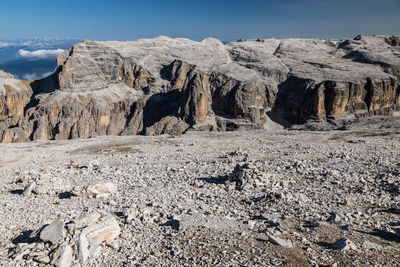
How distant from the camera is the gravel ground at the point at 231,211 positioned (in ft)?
30.8

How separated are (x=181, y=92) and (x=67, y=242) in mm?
93557

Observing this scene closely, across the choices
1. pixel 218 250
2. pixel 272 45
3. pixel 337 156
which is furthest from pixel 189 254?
pixel 272 45

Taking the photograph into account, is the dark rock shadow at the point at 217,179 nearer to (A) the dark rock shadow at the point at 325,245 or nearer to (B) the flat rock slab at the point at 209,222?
(B) the flat rock slab at the point at 209,222

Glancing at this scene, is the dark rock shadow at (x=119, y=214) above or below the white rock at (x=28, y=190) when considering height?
above

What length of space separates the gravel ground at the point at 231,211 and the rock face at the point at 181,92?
66.8 meters

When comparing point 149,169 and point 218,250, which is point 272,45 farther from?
point 218,250

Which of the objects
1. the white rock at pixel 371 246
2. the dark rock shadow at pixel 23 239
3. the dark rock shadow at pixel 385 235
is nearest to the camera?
the white rock at pixel 371 246

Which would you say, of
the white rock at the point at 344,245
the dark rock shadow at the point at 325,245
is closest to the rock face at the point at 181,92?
the dark rock shadow at the point at 325,245

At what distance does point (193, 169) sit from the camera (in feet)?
68.8

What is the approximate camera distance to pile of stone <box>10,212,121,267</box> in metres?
9.19

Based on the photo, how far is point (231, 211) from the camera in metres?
12.9

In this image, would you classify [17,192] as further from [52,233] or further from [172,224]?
[172,224]

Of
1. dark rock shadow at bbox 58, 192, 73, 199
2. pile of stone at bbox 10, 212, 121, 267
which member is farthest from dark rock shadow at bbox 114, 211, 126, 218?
dark rock shadow at bbox 58, 192, 73, 199

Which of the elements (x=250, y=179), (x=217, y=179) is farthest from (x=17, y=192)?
(x=250, y=179)
